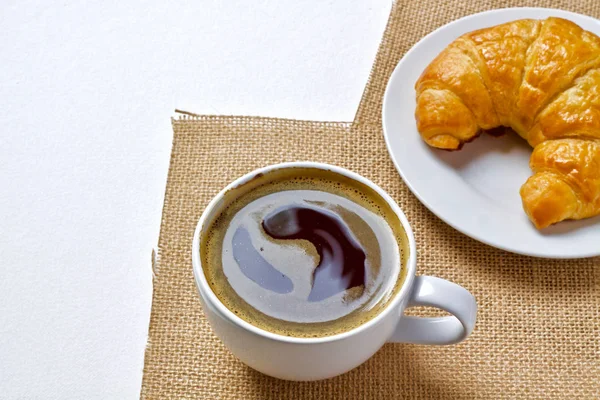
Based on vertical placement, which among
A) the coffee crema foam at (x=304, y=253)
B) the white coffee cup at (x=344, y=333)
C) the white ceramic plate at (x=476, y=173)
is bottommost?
the white coffee cup at (x=344, y=333)

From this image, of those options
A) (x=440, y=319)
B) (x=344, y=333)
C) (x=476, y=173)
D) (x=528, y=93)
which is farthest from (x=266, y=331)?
(x=528, y=93)

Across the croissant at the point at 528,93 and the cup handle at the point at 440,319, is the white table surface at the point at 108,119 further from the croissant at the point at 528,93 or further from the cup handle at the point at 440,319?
the cup handle at the point at 440,319

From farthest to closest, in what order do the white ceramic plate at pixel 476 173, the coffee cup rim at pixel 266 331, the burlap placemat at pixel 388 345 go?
the white ceramic plate at pixel 476 173, the burlap placemat at pixel 388 345, the coffee cup rim at pixel 266 331

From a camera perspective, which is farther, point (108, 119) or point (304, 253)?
point (108, 119)

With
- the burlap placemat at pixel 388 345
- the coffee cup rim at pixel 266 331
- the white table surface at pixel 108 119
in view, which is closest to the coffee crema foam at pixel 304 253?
the coffee cup rim at pixel 266 331

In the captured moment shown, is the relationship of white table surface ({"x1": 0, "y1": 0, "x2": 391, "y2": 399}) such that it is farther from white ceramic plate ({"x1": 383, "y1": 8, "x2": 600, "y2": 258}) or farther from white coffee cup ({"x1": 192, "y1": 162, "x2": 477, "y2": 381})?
white coffee cup ({"x1": 192, "y1": 162, "x2": 477, "y2": 381})

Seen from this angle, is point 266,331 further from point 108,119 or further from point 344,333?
point 108,119
